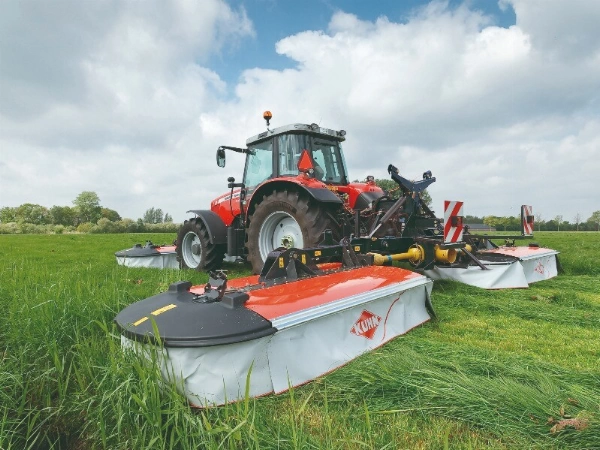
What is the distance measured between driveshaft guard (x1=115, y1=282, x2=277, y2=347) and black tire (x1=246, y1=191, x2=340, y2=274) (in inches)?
88.4

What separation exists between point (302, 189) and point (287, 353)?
269 centimetres

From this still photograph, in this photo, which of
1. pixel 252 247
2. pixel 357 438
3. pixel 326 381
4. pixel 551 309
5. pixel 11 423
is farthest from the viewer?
pixel 252 247

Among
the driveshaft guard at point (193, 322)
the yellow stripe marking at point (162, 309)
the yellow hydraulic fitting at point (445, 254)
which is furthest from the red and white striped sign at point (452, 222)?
the yellow stripe marking at point (162, 309)

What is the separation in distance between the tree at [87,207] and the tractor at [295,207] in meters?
35.3

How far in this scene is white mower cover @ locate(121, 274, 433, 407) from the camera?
1.76 metres

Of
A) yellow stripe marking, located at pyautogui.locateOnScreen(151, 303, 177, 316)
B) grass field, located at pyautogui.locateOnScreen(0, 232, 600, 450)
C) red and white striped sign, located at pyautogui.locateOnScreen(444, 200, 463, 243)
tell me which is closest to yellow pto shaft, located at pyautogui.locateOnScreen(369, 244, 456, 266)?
red and white striped sign, located at pyautogui.locateOnScreen(444, 200, 463, 243)

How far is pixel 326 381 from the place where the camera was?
199 cm

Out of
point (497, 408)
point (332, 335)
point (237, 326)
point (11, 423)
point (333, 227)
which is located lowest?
point (11, 423)

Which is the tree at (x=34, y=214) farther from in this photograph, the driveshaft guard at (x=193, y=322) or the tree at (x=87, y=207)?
the driveshaft guard at (x=193, y=322)

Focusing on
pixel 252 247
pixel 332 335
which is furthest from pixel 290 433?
pixel 252 247

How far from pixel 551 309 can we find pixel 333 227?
218cm

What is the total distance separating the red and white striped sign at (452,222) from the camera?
4.04 meters

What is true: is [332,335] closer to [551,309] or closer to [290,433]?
[290,433]

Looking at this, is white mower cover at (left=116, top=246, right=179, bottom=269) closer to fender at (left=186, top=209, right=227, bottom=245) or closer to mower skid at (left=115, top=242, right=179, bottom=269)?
mower skid at (left=115, top=242, right=179, bottom=269)
